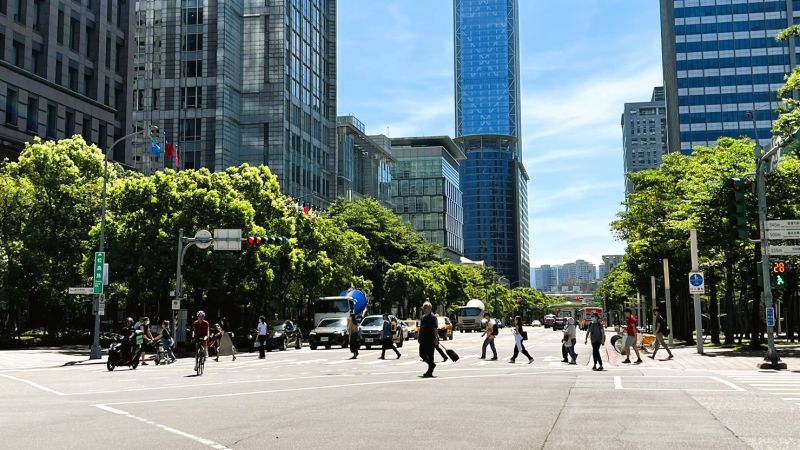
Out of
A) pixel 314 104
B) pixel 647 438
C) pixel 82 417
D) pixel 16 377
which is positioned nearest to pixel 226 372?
pixel 16 377

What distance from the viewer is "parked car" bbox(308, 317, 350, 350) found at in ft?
135

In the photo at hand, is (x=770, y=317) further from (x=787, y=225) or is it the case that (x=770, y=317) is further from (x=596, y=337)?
(x=596, y=337)

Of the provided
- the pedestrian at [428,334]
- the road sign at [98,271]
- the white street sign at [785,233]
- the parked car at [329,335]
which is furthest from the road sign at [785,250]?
the road sign at [98,271]

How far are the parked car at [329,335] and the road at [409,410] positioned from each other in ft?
64.1

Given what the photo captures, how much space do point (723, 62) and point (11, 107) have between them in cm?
12299

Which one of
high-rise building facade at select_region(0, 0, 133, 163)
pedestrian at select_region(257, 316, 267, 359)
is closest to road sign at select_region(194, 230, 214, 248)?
pedestrian at select_region(257, 316, 267, 359)

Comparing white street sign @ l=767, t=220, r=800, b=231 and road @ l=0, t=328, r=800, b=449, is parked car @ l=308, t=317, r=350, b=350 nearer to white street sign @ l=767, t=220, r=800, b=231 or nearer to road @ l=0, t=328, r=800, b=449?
road @ l=0, t=328, r=800, b=449

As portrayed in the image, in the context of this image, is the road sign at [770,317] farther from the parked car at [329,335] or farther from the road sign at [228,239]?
the parked car at [329,335]

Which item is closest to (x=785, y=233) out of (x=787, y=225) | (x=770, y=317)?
(x=787, y=225)

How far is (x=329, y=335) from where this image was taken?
41.3 meters

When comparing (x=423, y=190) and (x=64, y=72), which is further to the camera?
(x=423, y=190)

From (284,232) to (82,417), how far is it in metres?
34.3

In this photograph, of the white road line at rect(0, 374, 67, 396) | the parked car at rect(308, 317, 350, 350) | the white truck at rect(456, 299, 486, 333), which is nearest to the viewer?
the white road line at rect(0, 374, 67, 396)

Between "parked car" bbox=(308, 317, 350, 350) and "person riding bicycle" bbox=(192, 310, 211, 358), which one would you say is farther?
"parked car" bbox=(308, 317, 350, 350)
